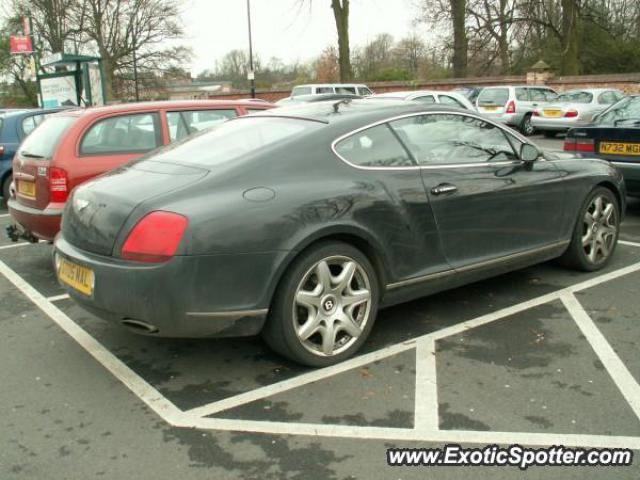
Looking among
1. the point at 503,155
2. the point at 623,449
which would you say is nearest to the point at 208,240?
the point at 623,449

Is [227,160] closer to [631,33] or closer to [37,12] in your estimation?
[631,33]

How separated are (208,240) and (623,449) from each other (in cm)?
216

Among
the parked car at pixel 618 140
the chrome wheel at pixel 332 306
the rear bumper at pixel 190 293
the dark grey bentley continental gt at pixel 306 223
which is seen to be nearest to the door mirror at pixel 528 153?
the dark grey bentley continental gt at pixel 306 223

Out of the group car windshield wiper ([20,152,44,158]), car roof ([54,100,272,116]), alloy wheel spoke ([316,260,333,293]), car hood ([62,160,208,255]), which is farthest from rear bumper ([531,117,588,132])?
car hood ([62,160,208,255])

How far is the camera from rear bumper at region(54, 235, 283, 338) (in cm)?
321

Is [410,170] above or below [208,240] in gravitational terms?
above

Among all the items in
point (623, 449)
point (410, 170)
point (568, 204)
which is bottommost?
point (623, 449)

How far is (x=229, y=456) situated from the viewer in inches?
111

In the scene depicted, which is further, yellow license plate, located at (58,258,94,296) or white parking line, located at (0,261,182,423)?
yellow license plate, located at (58,258,94,296)

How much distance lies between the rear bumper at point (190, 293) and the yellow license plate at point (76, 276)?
0.09 metres

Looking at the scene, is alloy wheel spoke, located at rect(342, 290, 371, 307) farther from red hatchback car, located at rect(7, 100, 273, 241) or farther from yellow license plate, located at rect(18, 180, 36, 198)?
yellow license plate, located at rect(18, 180, 36, 198)

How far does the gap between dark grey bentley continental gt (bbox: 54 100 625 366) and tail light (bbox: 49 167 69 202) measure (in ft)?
5.83

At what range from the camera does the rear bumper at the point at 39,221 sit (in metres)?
5.56

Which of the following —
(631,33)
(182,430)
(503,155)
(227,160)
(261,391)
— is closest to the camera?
(182,430)
